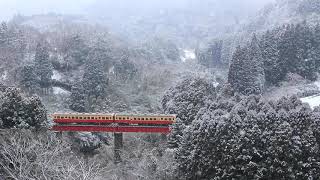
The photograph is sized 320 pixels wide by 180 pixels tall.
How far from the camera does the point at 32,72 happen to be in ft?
170

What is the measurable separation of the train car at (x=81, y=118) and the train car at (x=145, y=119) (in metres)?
0.74

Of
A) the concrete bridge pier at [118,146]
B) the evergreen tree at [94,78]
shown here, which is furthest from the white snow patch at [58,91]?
the concrete bridge pier at [118,146]

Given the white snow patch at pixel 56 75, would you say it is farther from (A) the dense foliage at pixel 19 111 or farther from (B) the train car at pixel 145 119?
(A) the dense foliage at pixel 19 111

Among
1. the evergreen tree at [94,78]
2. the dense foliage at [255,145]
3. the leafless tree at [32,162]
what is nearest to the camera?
the leafless tree at [32,162]

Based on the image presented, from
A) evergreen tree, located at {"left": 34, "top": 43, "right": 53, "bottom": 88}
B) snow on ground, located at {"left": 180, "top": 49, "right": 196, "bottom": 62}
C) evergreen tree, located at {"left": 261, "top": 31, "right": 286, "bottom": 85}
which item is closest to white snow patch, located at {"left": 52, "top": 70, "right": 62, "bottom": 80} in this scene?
evergreen tree, located at {"left": 34, "top": 43, "right": 53, "bottom": 88}

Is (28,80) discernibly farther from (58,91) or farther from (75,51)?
(75,51)

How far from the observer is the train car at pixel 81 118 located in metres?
39.5

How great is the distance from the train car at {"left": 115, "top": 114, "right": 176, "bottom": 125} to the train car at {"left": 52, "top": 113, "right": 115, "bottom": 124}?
737 mm

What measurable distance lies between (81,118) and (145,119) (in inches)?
206

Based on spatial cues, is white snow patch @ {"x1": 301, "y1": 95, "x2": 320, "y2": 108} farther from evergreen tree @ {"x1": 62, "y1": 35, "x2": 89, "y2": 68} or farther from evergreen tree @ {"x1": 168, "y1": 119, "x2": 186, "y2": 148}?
evergreen tree @ {"x1": 62, "y1": 35, "x2": 89, "y2": 68}

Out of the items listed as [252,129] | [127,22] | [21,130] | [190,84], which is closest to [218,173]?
[252,129]

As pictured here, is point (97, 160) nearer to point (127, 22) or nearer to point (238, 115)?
point (238, 115)

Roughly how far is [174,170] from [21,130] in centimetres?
982

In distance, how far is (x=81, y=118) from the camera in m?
39.6
